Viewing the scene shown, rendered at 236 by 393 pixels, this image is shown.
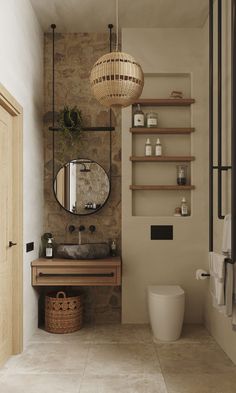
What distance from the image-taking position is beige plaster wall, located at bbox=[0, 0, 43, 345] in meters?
2.91

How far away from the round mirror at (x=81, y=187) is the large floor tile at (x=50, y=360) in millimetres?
1368

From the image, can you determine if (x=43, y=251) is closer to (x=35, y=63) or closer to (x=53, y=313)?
(x=53, y=313)

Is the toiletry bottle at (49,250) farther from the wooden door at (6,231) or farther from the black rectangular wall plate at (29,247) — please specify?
the wooden door at (6,231)

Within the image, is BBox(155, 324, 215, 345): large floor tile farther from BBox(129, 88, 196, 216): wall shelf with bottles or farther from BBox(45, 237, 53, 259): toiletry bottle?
BBox(45, 237, 53, 259): toiletry bottle

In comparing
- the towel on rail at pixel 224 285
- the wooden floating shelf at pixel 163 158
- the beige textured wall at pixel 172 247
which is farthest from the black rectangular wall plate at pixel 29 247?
the towel on rail at pixel 224 285

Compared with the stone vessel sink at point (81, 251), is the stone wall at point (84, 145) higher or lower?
higher

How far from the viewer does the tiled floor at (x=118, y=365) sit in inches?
102

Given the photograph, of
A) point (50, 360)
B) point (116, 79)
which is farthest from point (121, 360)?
point (116, 79)

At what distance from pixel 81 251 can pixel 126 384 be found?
1.42 m

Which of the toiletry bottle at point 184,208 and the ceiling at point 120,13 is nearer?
the ceiling at point 120,13

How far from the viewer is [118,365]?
Answer: 295cm

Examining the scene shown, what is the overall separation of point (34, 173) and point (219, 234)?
1.83 metres

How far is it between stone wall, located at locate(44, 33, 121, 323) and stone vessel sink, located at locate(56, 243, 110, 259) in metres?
0.31

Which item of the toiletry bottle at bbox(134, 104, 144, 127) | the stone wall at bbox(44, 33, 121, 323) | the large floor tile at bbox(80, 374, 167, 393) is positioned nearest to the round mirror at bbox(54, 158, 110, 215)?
the stone wall at bbox(44, 33, 121, 323)
